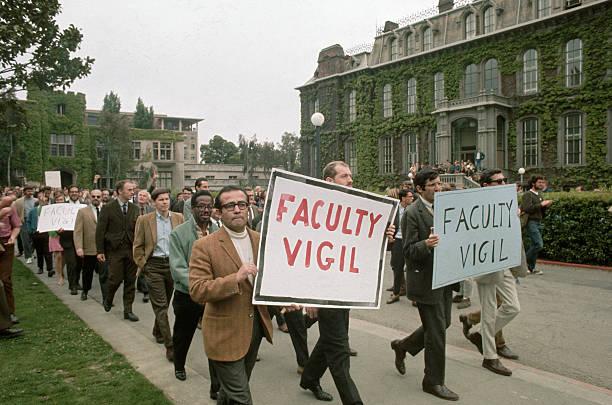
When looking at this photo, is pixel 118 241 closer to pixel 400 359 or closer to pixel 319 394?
pixel 319 394

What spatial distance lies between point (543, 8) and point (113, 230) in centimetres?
3205

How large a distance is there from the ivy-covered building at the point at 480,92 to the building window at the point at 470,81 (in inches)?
2.8

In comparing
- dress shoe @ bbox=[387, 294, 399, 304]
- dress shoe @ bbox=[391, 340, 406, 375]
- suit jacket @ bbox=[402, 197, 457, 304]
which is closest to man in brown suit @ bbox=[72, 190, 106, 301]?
dress shoe @ bbox=[387, 294, 399, 304]

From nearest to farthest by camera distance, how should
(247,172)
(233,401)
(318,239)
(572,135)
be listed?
1. (233,401)
2. (318,239)
3. (572,135)
4. (247,172)

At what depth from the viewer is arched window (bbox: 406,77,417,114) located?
37.2 metres

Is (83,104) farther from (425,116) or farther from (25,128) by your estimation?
(25,128)

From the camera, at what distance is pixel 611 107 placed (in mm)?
26734

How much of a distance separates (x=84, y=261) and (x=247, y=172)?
239 feet

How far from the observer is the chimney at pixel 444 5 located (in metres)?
37.7

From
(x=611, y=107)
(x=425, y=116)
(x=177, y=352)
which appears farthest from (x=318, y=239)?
(x=425, y=116)

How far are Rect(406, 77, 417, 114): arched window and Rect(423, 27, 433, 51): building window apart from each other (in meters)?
2.77

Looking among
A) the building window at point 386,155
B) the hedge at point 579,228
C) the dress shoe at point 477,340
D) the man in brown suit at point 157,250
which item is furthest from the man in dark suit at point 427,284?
the building window at point 386,155

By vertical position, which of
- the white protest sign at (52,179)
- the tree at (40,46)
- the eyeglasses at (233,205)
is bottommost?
the eyeglasses at (233,205)

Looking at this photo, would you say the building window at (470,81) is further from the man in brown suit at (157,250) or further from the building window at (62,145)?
the building window at (62,145)
